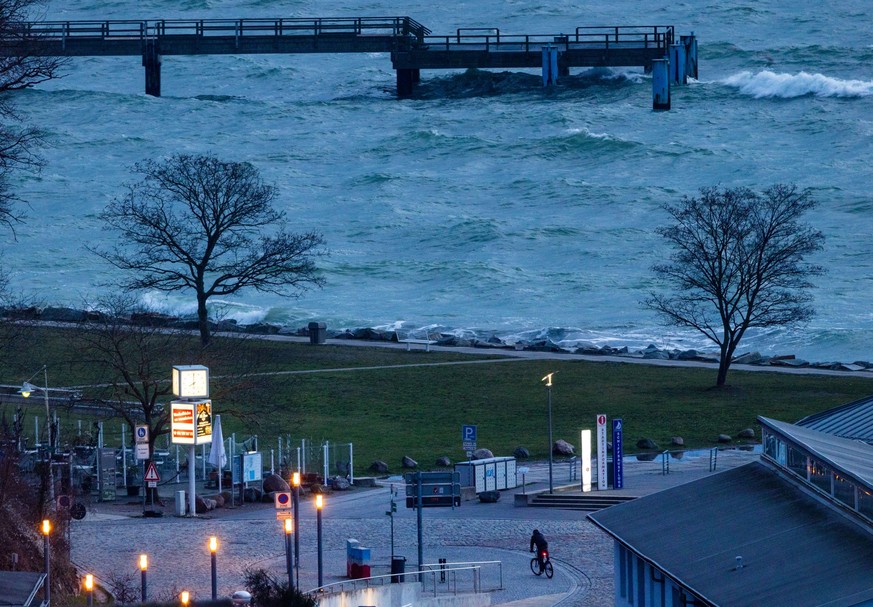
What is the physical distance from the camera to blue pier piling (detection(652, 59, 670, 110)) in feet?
353

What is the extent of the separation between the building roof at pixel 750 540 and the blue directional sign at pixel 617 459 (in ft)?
30.8

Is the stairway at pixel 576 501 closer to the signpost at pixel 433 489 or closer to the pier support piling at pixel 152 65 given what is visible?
the signpost at pixel 433 489

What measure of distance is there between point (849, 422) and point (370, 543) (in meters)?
10.6

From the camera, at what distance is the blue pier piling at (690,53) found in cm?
11789

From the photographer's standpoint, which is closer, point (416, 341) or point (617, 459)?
point (617, 459)

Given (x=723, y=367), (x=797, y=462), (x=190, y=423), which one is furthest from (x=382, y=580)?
(x=723, y=367)

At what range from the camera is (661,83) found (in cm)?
11138

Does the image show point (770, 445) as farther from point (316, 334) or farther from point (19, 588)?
point (316, 334)

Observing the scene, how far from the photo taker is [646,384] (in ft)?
183

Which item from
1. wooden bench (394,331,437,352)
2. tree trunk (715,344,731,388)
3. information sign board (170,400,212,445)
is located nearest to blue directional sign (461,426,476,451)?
information sign board (170,400,212,445)

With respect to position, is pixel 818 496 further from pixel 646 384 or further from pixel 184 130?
pixel 184 130

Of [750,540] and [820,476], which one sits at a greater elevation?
[820,476]

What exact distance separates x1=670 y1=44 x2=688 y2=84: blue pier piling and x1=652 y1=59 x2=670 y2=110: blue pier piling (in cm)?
213

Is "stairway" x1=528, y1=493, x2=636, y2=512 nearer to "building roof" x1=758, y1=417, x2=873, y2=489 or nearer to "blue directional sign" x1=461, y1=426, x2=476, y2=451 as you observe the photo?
"blue directional sign" x1=461, y1=426, x2=476, y2=451
